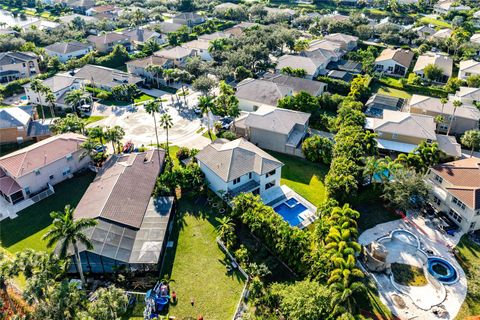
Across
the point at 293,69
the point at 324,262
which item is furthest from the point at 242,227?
the point at 293,69

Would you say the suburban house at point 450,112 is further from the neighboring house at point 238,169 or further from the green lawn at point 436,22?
the green lawn at point 436,22

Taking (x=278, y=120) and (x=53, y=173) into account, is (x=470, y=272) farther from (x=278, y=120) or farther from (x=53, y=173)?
(x=53, y=173)

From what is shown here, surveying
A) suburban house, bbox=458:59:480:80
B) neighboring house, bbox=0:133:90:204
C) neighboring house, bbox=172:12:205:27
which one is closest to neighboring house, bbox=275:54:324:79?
suburban house, bbox=458:59:480:80

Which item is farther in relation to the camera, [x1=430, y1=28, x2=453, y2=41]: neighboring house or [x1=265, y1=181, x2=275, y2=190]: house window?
[x1=430, y1=28, x2=453, y2=41]: neighboring house

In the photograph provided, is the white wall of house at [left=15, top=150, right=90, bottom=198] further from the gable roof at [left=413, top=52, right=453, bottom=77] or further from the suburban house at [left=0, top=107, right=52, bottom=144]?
the gable roof at [left=413, top=52, right=453, bottom=77]

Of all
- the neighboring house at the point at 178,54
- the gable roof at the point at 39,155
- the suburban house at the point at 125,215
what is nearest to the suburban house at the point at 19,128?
the gable roof at the point at 39,155
